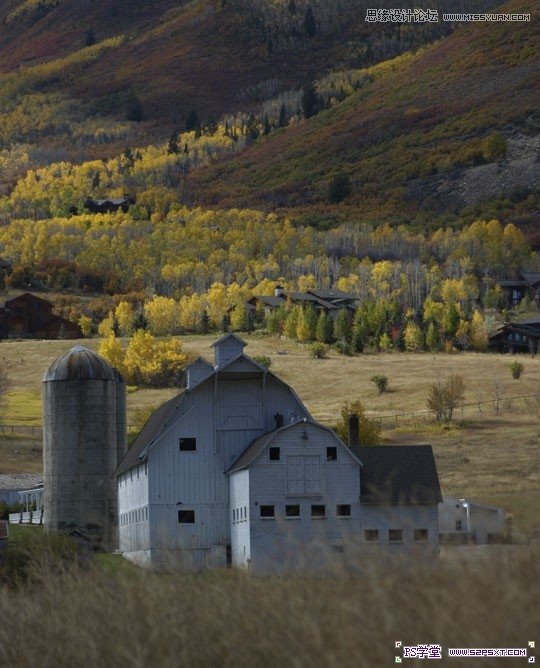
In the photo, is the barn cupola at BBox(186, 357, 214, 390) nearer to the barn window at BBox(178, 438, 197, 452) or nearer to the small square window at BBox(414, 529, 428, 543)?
the barn window at BBox(178, 438, 197, 452)

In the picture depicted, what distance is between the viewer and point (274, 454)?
46875 mm

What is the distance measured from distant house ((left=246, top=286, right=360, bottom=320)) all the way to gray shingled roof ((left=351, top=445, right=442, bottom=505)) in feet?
332

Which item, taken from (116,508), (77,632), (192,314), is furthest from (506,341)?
(77,632)

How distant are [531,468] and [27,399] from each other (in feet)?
161

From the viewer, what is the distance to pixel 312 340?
463 feet

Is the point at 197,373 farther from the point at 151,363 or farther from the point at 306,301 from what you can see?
the point at 306,301

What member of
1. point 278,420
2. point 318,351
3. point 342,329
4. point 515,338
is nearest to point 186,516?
point 278,420

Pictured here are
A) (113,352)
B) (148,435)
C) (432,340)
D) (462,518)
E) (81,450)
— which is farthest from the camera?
(432,340)

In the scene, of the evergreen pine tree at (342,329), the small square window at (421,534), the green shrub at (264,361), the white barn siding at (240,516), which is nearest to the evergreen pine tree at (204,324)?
the evergreen pine tree at (342,329)

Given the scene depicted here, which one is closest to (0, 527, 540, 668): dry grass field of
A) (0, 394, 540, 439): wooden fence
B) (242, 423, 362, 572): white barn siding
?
(242, 423, 362, 572): white barn siding

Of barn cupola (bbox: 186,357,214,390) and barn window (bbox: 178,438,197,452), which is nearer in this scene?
barn window (bbox: 178,438,197,452)

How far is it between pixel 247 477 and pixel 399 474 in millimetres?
4630

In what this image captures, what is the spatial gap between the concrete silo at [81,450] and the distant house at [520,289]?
124 meters

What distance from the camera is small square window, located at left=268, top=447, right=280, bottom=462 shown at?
4678cm
